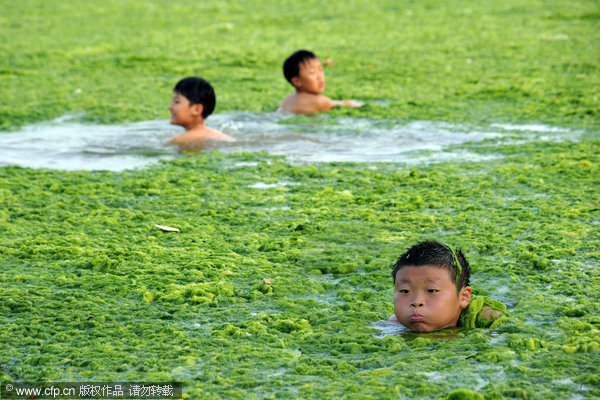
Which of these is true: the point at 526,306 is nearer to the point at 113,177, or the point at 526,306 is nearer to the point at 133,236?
the point at 133,236

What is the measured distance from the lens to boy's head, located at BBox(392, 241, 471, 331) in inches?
130

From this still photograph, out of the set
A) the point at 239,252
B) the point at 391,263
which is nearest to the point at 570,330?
the point at 391,263

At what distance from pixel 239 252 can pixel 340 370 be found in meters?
1.42

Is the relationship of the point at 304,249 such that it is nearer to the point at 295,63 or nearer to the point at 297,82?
the point at 297,82

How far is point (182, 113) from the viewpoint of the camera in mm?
7355

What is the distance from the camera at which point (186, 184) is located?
18.2ft

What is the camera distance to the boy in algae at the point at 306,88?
7992 mm

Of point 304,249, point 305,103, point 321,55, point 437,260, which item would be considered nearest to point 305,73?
point 305,103

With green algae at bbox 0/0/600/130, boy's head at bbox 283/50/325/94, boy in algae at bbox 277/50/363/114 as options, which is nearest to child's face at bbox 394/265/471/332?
green algae at bbox 0/0/600/130

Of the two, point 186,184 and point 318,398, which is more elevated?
point 186,184

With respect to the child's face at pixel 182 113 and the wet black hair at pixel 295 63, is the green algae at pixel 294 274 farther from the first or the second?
the wet black hair at pixel 295 63

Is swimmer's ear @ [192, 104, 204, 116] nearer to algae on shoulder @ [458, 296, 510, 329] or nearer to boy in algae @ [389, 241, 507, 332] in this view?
boy in algae @ [389, 241, 507, 332]

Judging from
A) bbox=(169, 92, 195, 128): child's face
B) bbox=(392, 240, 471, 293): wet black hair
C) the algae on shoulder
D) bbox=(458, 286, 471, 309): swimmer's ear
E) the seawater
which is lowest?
the algae on shoulder

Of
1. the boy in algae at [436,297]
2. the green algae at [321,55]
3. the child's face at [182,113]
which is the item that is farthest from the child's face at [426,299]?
the child's face at [182,113]
